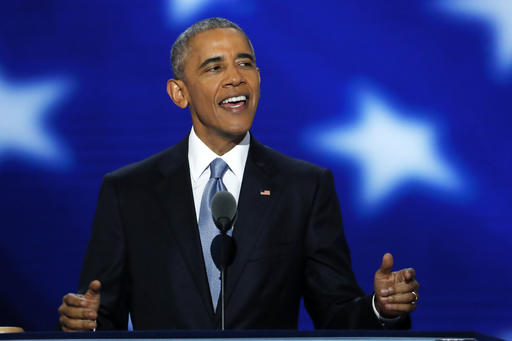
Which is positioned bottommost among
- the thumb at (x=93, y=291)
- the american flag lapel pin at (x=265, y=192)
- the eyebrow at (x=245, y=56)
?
the thumb at (x=93, y=291)

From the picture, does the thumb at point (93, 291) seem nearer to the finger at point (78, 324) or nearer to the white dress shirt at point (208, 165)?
the finger at point (78, 324)

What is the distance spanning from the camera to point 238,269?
2264 mm

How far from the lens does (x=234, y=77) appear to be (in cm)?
243

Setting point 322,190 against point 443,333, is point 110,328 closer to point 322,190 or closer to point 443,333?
point 322,190

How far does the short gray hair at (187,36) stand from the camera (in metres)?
2.52

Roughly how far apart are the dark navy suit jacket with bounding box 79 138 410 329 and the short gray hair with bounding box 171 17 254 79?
1.09ft

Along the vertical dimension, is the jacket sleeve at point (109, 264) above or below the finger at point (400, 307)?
above

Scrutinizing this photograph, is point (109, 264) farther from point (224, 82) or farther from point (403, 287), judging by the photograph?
point (403, 287)

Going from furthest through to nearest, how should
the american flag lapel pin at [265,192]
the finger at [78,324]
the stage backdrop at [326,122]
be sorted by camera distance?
the stage backdrop at [326,122] → the american flag lapel pin at [265,192] → the finger at [78,324]

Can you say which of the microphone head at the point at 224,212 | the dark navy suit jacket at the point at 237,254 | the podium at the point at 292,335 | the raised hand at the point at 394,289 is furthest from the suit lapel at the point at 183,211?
the podium at the point at 292,335

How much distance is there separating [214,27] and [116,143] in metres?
0.88

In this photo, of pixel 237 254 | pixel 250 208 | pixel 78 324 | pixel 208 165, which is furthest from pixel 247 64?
pixel 78 324

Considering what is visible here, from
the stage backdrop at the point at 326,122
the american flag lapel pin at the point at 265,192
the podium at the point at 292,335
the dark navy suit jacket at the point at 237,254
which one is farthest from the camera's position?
the stage backdrop at the point at 326,122

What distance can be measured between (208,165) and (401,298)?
84 cm
